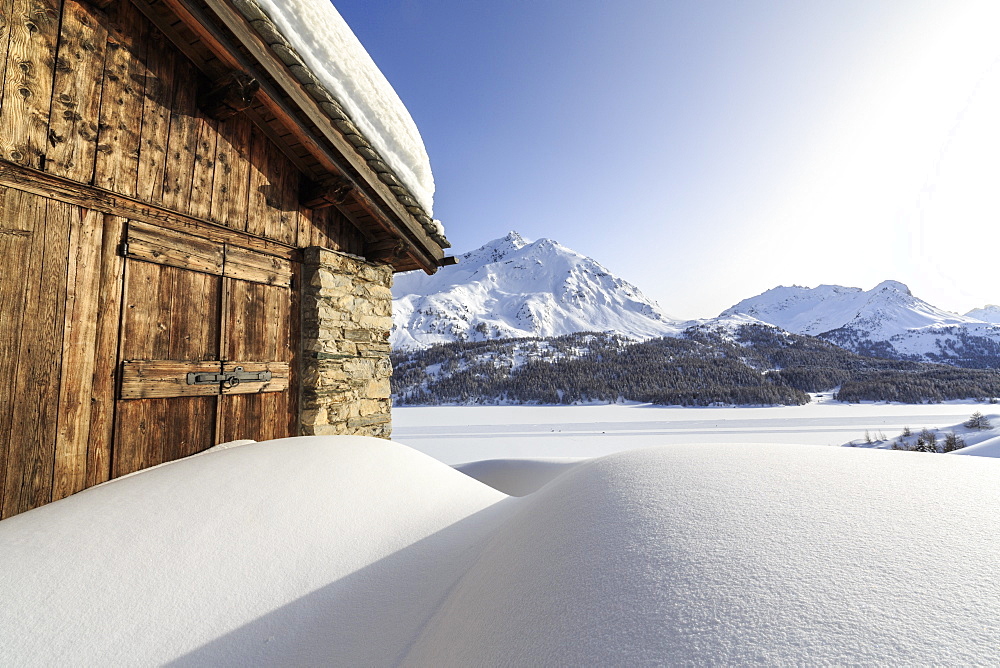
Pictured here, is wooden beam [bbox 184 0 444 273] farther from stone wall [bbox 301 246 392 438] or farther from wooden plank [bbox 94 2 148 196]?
stone wall [bbox 301 246 392 438]

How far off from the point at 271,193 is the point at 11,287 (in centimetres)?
217

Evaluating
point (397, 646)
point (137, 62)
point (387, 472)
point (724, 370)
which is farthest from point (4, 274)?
point (724, 370)

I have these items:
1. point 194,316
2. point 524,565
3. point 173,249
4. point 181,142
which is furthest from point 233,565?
point 181,142

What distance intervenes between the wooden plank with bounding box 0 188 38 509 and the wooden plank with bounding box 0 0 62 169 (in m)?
0.32

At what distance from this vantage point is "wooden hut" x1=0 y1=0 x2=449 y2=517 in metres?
2.95

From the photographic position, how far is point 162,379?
3.57 m

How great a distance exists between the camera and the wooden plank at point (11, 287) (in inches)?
110

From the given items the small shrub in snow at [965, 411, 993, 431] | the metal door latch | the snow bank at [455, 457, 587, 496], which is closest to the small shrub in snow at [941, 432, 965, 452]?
the small shrub in snow at [965, 411, 993, 431]

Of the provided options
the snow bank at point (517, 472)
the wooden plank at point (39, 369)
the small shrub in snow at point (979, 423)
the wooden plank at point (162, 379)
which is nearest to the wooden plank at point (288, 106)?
the wooden plank at point (39, 369)

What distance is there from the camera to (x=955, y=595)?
985mm

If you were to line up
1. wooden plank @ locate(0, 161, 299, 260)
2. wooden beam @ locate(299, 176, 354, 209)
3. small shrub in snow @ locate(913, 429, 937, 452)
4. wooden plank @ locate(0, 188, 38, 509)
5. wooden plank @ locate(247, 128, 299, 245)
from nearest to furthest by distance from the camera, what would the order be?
wooden plank @ locate(0, 188, 38, 509) < wooden plank @ locate(0, 161, 299, 260) < wooden plank @ locate(247, 128, 299, 245) < wooden beam @ locate(299, 176, 354, 209) < small shrub in snow @ locate(913, 429, 937, 452)

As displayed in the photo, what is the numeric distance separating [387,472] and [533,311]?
173829mm

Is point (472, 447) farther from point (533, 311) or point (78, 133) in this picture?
point (533, 311)

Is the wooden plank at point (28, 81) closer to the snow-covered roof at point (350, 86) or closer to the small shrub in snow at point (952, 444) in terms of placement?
the snow-covered roof at point (350, 86)
